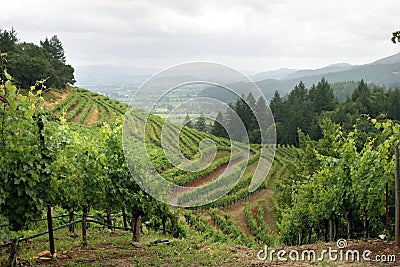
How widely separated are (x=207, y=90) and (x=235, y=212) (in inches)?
731

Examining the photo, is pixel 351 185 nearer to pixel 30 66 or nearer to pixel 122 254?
pixel 122 254

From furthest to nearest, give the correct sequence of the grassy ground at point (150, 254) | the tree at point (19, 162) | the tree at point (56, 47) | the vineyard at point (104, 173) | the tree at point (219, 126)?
the tree at point (56, 47) → the tree at point (219, 126) → the grassy ground at point (150, 254) → the vineyard at point (104, 173) → the tree at point (19, 162)

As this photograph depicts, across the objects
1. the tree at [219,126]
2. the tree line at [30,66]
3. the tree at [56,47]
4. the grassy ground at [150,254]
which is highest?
the tree at [56,47]

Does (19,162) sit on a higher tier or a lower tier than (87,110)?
lower

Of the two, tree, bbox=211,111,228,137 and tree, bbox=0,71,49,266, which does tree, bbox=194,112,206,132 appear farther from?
tree, bbox=0,71,49,266

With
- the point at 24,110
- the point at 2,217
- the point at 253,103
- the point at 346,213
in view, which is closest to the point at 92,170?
the point at 2,217

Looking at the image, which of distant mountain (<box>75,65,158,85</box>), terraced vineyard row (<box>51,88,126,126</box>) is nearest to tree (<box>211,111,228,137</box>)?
distant mountain (<box>75,65,158,85</box>)

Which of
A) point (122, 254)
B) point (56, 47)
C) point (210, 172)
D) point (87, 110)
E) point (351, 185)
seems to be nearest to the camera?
point (122, 254)

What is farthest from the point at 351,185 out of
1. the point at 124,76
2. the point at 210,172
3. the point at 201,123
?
the point at 124,76

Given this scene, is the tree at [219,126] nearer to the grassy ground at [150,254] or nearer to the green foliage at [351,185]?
the grassy ground at [150,254]

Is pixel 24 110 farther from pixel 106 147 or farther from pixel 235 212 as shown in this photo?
pixel 235 212

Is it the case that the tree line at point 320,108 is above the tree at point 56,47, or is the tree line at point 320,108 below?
below

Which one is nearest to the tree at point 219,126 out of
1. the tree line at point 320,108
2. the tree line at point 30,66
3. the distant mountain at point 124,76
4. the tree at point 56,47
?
the distant mountain at point 124,76

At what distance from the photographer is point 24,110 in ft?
17.2
